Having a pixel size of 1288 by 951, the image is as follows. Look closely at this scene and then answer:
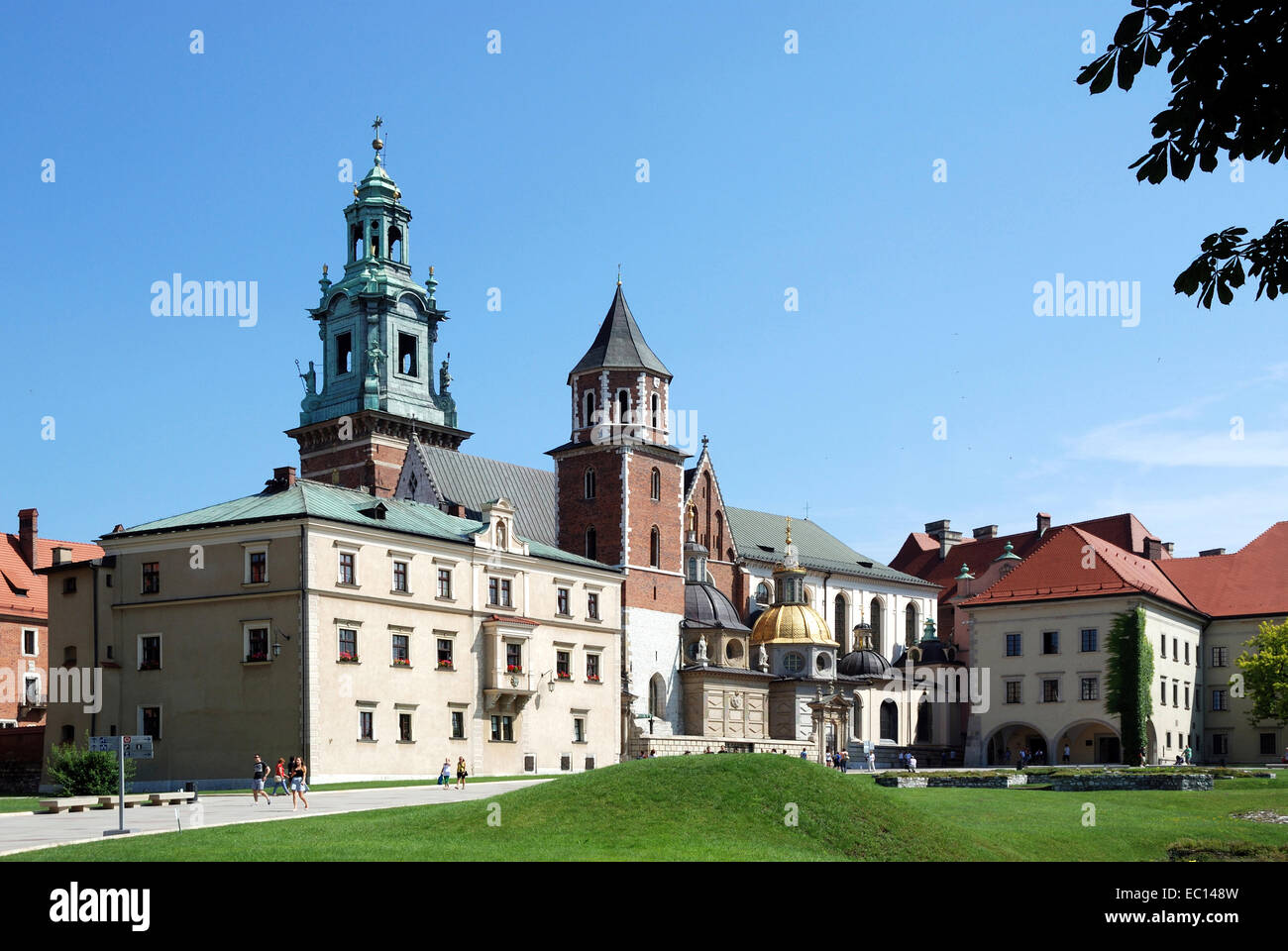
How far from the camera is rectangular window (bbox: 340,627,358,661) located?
54.5 metres

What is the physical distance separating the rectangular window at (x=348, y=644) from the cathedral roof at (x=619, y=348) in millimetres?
30417

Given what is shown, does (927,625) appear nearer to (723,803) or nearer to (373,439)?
(373,439)

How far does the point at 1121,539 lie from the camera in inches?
4028

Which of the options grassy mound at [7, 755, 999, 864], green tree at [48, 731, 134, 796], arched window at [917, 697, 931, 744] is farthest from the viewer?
arched window at [917, 697, 931, 744]

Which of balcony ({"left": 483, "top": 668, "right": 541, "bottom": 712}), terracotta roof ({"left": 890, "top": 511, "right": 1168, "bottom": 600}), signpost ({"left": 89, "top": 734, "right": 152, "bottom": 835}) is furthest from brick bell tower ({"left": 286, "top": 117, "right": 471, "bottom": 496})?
signpost ({"left": 89, "top": 734, "right": 152, "bottom": 835})

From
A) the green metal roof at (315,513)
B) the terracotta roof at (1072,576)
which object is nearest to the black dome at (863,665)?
the terracotta roof at (1072,576)

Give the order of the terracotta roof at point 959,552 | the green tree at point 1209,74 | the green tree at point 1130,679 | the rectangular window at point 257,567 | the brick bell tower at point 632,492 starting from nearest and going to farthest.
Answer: the green tree at point 1209,74 → the rectangular window at point 257,567 → the green tree at point 1130,679 → the brick bell tower at point 632,492 → the terracotta roof at point 959,552

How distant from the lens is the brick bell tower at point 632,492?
77438mm

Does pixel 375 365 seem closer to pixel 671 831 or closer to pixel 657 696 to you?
pixel 657 696

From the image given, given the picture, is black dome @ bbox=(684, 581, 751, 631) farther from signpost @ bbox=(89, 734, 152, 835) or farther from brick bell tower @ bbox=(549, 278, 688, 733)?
signpost @ bbox=(89, 734, 152, 835)

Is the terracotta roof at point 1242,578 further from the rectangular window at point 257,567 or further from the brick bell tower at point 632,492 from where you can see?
Answer: the rectangular window at point 257,567

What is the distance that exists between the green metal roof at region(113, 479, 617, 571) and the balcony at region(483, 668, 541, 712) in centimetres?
562
